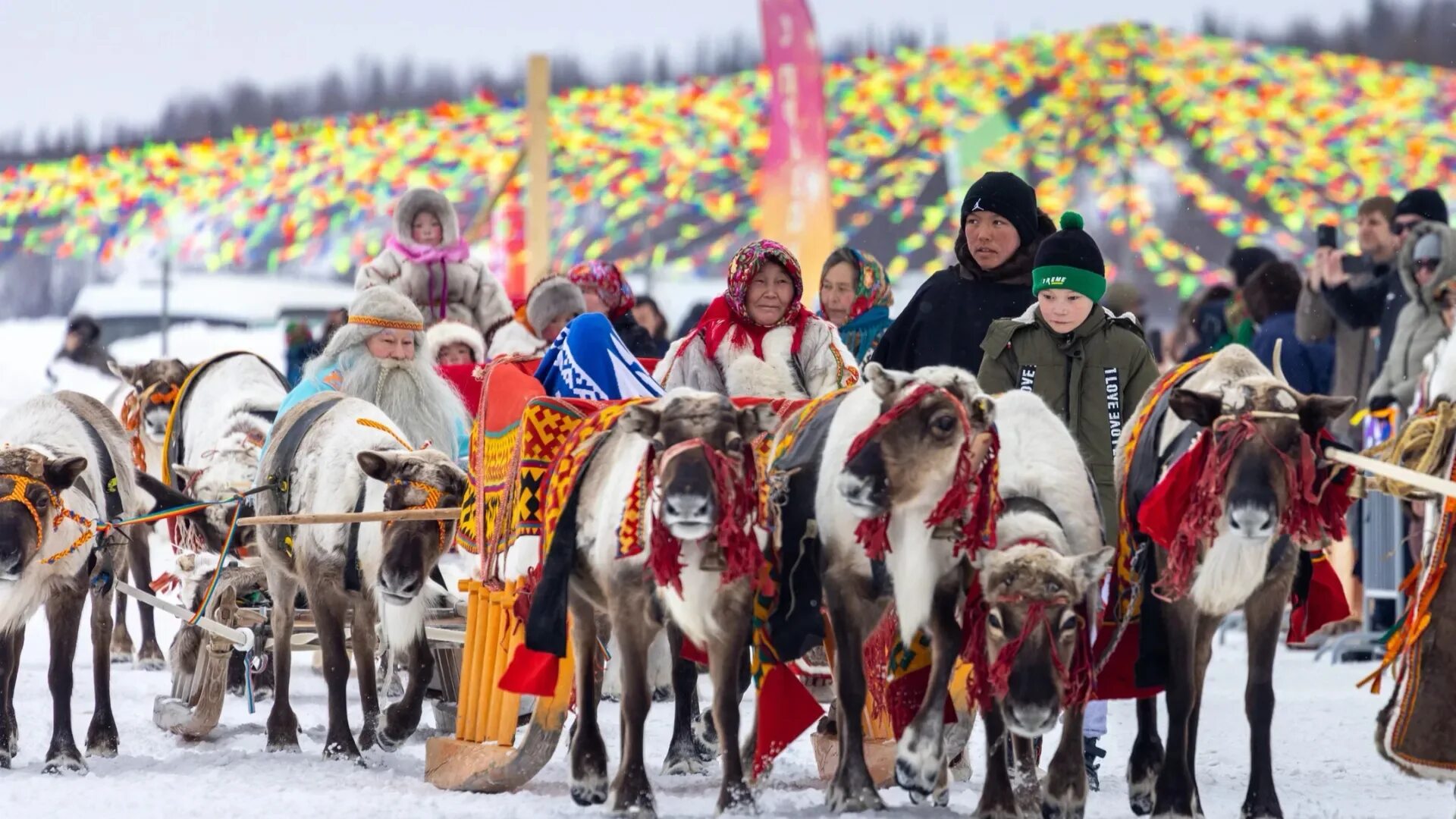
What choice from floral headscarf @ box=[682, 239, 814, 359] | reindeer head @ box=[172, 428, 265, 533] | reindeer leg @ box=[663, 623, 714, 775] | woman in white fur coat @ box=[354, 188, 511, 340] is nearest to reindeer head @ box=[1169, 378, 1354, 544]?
floral headscarf @ box=[682, 239, 814, 359]

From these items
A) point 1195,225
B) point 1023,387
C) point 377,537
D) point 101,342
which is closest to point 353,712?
point 377,537

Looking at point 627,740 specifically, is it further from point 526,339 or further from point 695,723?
point 526,339

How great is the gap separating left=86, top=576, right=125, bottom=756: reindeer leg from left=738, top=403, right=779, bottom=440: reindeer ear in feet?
9.95

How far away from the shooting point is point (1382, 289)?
1040 cm

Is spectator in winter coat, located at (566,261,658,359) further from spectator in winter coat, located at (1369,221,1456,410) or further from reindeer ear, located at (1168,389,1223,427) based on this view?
reindeer ear, located at (1168,389,1223,427)

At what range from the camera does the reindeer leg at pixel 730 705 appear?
5402 mm

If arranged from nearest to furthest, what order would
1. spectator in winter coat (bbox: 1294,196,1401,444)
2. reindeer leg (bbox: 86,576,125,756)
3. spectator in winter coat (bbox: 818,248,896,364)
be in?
reindeer leg (bbox: 86,576,125,756), spectator in winter coat (bbox: 818,248,896,364), spectator in winter coat (bbox: 1294,196,1401,444)

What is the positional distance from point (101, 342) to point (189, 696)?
12.6 meters

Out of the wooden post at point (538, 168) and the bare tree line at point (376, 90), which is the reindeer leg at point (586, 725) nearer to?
the wooden post at point (538, 168)

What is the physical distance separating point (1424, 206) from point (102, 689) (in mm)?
7142

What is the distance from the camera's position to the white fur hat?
9711 millimetres

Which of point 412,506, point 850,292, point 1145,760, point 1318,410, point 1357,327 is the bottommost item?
point 1145,760

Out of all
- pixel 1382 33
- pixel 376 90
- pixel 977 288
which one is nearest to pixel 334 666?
pixel 977 288

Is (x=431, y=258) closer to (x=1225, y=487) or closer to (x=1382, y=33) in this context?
(x=1225, y=487)
